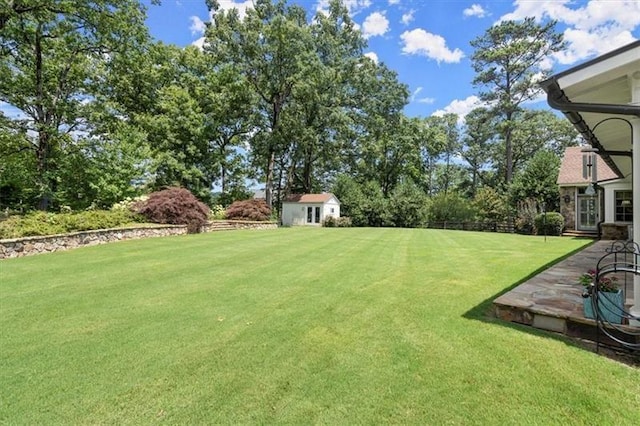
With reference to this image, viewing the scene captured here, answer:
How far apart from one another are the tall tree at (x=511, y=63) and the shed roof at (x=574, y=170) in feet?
22.8

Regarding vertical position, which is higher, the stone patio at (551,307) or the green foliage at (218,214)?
the green foliage at (218,214)

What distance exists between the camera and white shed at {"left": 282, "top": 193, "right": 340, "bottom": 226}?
2816cm

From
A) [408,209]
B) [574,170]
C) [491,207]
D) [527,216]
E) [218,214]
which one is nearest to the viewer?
[574,170]

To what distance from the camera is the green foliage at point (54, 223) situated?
9.16 metres

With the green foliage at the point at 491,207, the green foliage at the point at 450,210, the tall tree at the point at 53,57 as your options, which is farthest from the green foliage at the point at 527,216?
the tall tree at the point at 53,57

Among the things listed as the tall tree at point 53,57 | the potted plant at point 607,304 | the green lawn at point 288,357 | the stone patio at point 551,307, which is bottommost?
the green lawn at point 288,357

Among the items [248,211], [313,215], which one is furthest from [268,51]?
[313,215]

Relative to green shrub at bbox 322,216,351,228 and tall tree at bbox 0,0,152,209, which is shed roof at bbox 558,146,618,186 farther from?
tall tree at bbox 0,0,152,209

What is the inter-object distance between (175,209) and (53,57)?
9.13 metres

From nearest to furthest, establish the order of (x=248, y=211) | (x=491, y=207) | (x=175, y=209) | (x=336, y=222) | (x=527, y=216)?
1. (x=175, y=209)
2. (x=527, y=216)
3. (x=248, y=211)
4. (x=491, y=207)
5. (x=336, y=222)

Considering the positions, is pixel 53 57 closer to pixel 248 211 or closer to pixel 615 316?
pixel 248 211

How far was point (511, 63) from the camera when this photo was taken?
27.8 m

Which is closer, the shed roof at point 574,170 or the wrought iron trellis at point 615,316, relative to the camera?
the wrought iron trellis at point 615,316

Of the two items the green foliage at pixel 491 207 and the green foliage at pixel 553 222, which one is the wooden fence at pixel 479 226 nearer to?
the green foliage at pixel 491 207
